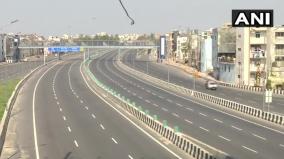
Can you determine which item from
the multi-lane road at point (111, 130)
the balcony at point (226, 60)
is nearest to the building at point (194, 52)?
the balcony at point (226, 60)

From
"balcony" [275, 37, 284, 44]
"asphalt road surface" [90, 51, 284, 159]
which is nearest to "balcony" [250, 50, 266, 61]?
"balcony" [275, 37, 284, 44]

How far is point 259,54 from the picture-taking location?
10850 cm

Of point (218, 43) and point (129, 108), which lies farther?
point (218, 43)

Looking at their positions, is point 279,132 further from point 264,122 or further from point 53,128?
point 53,128

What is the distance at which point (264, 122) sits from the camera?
183ft

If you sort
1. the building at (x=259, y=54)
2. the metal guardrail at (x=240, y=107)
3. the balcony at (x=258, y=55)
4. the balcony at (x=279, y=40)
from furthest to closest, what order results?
the balcony at (x=258, y=55), the balcony at (x=279, y=40), the building at (x=259, y=54), the metal guardrail at (x=240, y=107)

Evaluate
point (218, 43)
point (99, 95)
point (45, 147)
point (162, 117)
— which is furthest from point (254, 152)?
point (218, 43)

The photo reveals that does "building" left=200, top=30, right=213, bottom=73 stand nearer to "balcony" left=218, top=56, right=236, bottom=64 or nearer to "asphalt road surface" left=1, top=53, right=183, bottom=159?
"balcony" left=218, top=56, right=236, bottom=64

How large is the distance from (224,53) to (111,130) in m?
80.4

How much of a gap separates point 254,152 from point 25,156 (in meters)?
14.5

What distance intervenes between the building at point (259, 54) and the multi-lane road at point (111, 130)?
18.6 m

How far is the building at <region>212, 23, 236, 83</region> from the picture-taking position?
118169 mm

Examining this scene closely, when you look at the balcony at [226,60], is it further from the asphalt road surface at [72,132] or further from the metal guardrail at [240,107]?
the asphalt road surface at [72,132]

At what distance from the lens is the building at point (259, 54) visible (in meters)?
106
